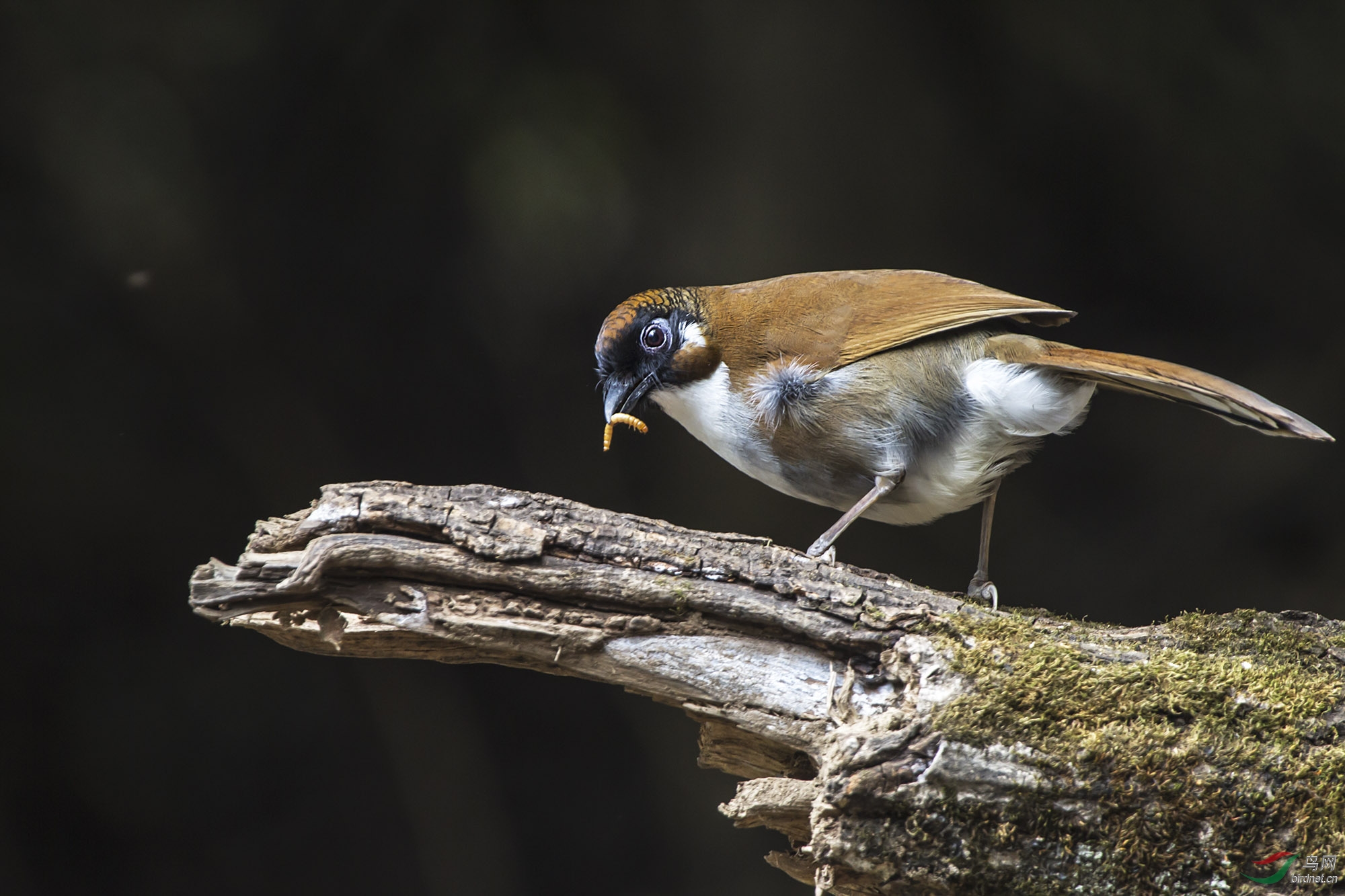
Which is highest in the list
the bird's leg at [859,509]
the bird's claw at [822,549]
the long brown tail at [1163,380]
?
the long brown tail at [1163,380]

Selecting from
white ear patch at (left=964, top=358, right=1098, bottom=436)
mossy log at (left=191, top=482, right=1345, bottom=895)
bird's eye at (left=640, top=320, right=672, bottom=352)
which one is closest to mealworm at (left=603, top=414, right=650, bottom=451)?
bird's eye at (left=640, top=320, right=672, bottom=352)

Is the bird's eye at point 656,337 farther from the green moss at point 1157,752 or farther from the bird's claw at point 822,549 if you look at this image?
the green moss at point 1157,752

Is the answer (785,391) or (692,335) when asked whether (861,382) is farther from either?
(692,335)

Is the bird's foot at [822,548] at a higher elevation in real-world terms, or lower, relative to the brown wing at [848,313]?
lower

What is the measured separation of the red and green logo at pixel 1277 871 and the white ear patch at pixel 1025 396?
3.76ft

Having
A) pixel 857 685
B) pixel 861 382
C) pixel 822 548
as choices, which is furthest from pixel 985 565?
pixel 857 685

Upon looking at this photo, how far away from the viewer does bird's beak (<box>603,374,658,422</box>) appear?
111 inches

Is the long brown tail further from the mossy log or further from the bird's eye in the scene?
the bird's eye

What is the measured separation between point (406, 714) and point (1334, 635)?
128 inches

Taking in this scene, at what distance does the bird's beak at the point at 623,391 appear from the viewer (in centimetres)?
281

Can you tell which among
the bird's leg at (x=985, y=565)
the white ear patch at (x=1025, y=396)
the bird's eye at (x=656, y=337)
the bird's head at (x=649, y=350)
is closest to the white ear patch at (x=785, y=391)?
the bird's head at (x=649, y=350)

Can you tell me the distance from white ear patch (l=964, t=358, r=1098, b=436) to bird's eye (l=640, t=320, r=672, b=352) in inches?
34.3

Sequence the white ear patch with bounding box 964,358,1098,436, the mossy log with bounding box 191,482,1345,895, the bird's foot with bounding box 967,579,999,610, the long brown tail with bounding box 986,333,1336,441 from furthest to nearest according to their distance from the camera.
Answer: the bird's foot with bounding box 967,579,999,610 < the white ear patch with bounding box 964,358,1098,436 < the long brown tail with bounding box 986,333,1336,441 < the mossy log with bounding box 191,482,1345,895

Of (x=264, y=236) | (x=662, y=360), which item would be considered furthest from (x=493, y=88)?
(x=662, y=360)
